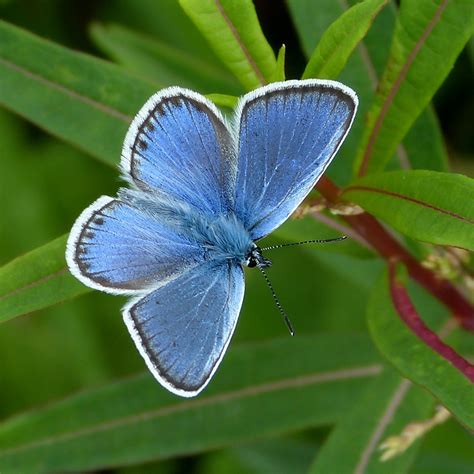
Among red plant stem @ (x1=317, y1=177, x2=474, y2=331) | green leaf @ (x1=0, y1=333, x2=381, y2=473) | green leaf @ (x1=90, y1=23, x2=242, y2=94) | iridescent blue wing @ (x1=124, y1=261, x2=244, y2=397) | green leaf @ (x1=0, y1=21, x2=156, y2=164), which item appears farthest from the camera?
green leaf @ (x1=90, y1=23, x2=242, y2=94)

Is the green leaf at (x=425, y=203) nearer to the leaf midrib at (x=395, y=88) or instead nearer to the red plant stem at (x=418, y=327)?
the leaf midrib at (x=395, y=88)

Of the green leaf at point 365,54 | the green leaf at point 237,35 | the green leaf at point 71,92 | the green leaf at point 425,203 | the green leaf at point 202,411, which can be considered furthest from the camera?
the green leaf at point 202,411

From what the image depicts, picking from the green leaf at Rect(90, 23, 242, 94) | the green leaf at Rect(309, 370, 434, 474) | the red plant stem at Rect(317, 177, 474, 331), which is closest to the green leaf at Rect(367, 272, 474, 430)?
the red plant stem at Rect(317, 177, 474, 331)

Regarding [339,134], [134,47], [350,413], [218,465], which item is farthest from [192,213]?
[218,465]

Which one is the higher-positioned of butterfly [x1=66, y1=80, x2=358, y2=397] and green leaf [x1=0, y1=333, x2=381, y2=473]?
butterfly [x1=66, y1=80, x2=358, y2=397]

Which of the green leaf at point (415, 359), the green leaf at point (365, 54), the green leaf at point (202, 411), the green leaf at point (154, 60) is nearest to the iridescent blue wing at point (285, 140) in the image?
the green leaf at point (415, 359)

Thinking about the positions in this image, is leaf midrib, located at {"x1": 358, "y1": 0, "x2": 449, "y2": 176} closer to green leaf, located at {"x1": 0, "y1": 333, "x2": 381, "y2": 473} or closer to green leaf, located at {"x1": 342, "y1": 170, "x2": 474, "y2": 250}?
green leaf, located at {"x1": 342, "y1": 170, "x2": 474, "y2": 250}

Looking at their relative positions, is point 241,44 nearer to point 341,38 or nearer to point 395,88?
point 341,38

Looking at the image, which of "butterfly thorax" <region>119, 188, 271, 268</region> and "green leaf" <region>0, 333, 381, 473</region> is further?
"green leaf" <region>0, 333, 381, 473</region>

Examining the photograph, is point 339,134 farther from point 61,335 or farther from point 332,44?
point 61,335
